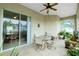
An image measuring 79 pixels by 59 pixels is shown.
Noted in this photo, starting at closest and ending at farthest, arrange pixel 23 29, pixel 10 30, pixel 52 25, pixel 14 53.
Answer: pixel 14 53 < pixel 10 30 < pixel 52 25 < pixel 23 29

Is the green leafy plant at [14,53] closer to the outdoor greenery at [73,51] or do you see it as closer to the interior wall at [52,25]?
the interior wall at [52,25]

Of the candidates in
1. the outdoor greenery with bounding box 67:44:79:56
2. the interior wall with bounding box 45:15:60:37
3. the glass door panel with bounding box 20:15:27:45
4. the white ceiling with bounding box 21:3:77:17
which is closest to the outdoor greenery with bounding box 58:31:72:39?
the interior wall with bounding box 45:15:60:37

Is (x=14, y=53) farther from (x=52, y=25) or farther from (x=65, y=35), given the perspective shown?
(x=65, y=35)

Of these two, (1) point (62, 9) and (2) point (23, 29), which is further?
(2) point (23, 29)

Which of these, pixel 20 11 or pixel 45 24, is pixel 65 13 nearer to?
pixel 45 24

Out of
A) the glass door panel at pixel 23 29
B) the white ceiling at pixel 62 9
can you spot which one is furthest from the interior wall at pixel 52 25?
the glass door panel at pixel 23 29

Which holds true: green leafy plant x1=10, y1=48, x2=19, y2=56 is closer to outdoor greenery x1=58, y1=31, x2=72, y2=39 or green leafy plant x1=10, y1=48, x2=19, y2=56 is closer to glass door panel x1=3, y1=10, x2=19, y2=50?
glass door panel x1=3, y1=10, x2=19, y2=50

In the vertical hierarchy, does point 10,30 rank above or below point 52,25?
below

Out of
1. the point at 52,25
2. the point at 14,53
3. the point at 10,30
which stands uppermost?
the point at 52,25

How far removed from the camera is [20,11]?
13.8 ft

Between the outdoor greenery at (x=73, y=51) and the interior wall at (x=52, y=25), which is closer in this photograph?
the outdoor greenery at (x=73, y=51)

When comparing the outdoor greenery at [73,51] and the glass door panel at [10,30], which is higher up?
the glass door panel at [10,30]

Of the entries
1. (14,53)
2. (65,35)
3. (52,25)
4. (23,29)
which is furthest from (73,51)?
(23,29)

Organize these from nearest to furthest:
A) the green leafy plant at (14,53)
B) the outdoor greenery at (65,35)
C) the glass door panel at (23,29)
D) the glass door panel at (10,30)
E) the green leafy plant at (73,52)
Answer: the green leafy plant at (73,52) → the green leafy plant at (14,53) → the outdoor greenery at (65,35) → the glass door panel at (10,30) → the glass door panel at (23,29)
